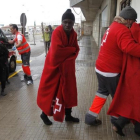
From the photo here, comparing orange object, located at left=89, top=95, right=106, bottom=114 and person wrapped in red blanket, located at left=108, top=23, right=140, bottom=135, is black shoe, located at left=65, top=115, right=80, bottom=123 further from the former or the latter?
person wrapped in red blanket, located at left=108, top=23, right=140, bottom=135

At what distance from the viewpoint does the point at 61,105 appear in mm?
2572

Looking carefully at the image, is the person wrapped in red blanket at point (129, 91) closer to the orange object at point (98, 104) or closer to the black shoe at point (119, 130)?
the black shoe at point (119, 130)

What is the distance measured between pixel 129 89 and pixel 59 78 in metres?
1.03

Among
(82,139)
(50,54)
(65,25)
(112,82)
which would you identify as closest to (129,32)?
(112,82)

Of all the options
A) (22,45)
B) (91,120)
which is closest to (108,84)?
(91,120)

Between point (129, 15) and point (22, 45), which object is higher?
point (129, 15)

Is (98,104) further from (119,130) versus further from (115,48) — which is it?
(115,48)

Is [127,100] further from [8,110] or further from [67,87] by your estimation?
[8,110]

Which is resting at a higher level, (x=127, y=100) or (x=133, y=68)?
(x=133, y=68)

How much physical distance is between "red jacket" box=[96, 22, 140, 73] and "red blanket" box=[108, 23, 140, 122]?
10 cm

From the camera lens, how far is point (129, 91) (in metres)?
2.27

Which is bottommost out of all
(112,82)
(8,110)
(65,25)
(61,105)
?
(8,110)

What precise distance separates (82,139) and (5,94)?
2.68m

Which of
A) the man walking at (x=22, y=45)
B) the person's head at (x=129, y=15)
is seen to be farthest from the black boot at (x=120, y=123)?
the man walking at (x=22, y=45)
